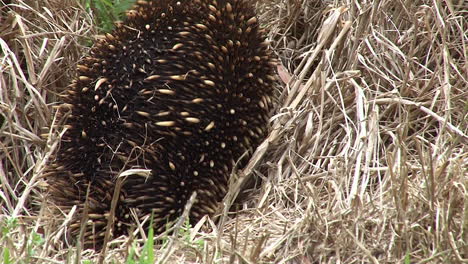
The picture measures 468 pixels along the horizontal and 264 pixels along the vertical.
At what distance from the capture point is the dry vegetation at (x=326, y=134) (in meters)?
2.84

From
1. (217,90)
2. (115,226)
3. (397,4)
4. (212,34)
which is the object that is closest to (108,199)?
(115,226)

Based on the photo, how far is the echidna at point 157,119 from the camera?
3250 millimetres

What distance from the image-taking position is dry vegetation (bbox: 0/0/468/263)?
2.84m

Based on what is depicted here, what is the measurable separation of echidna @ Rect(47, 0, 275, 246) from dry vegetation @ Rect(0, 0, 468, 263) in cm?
15

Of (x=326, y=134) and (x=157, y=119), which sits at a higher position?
(x=157, y=119)

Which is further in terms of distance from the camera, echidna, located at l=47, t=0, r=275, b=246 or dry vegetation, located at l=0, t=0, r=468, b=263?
echidna, located at l=47, t=0, r=275, b=246

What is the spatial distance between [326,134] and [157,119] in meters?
0.94

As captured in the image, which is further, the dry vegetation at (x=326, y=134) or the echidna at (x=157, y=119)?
the echidna at (x=157, y=119)

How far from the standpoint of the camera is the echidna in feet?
10.7

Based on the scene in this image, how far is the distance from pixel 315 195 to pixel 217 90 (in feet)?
2.49

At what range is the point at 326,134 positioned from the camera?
12.3 ft

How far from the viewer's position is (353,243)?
9.20 ft

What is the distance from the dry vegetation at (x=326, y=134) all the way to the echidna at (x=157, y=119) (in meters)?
0.15

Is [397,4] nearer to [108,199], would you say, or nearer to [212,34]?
[212,34]
